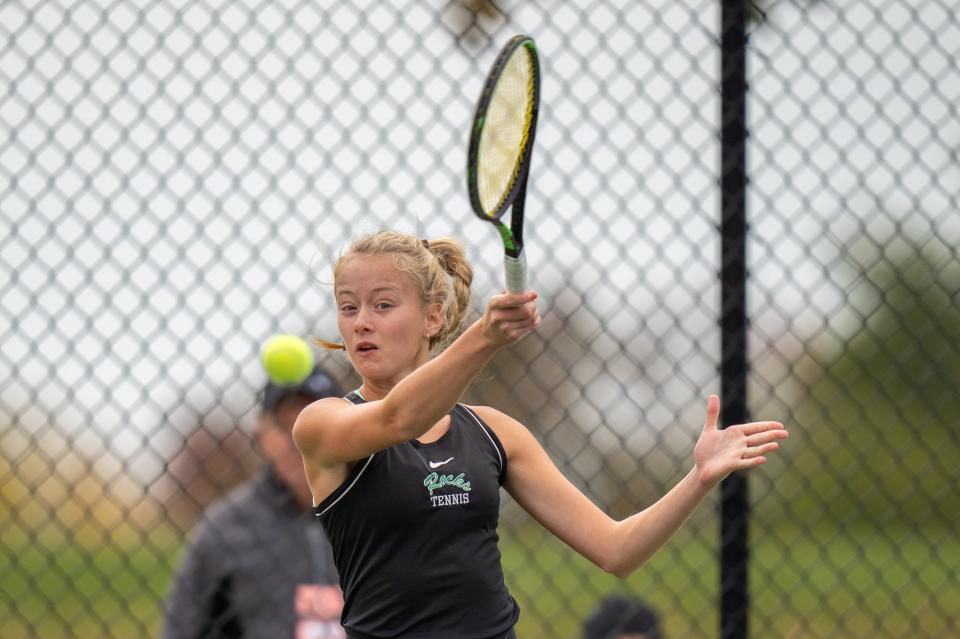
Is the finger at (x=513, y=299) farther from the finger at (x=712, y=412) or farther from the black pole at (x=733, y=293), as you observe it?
the black pole at (x=733, y=293)

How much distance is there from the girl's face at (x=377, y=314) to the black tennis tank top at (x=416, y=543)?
13cm

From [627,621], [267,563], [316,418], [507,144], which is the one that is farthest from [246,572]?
[507,144]

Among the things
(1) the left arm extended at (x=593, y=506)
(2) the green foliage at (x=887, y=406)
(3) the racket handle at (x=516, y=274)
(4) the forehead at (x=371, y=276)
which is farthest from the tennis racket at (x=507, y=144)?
(2) the green foliage at (x=887, y=406)

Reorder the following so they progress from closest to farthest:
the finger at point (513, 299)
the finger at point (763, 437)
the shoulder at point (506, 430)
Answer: the finger at point (513, 299) < the finger at point (763, 437) < the shoulder at point (506, 430)

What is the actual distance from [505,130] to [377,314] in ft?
1.05

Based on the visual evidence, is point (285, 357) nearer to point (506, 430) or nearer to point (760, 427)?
point (506, 430)

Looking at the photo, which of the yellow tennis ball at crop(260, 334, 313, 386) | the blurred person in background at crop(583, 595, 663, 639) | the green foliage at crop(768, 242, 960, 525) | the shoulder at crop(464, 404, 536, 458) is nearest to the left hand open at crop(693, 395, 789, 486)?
the shoulder at crop(464, 404, 536, 458)

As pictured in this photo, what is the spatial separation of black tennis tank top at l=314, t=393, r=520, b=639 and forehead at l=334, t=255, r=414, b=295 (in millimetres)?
227

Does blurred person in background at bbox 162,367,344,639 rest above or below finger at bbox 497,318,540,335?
below

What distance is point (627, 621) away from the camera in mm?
3102

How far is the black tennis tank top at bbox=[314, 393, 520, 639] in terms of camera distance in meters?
1.86

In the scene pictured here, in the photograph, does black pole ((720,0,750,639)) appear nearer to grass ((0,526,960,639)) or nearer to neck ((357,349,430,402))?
grass ((0,526,960,639))

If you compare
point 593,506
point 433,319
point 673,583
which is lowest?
point 673,583

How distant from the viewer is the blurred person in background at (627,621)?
3146mm
